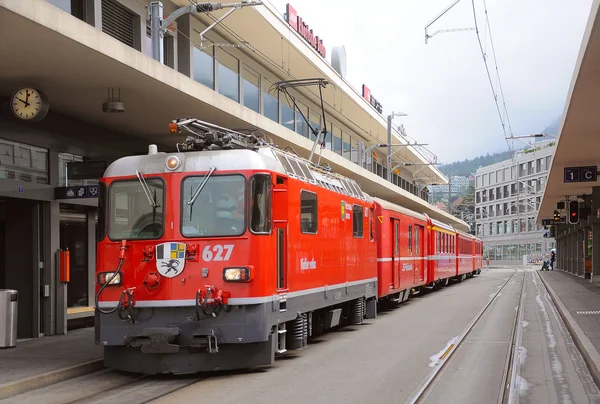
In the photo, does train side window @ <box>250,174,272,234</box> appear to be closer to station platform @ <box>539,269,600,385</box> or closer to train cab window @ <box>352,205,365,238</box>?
station platform @ <box>539,269,600,385</box>

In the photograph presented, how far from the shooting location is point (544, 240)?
10094cm

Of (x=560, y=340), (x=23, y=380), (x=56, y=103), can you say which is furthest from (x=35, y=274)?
(x=560, y=340)

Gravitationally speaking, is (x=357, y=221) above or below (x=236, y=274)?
above

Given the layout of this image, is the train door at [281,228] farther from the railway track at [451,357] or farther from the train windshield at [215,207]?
the railway track at [451,357]

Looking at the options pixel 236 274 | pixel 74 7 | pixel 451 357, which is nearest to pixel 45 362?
pixel 236 274

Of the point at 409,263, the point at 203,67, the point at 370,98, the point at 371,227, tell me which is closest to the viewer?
the point at 371,227

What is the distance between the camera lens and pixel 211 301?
985 centimetres

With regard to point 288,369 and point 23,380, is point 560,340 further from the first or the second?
point 23,380

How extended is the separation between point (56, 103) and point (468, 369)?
878 cm

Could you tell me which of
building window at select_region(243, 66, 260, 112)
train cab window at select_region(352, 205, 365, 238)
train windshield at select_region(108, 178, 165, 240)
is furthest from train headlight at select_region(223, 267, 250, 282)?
building window at select_region(243, 66, 260, 112)

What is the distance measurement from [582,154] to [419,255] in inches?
243

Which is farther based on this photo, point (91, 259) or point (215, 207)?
point (91, 259)

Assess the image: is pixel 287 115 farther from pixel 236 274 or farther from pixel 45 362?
pixel 236 274

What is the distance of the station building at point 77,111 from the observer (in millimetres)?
10961
